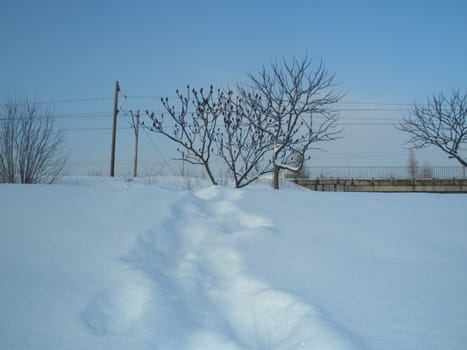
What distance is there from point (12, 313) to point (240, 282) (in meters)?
1.07

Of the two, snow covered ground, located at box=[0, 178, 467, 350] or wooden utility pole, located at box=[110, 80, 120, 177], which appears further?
wooden utility pole, located at box=[110, 80, 120, 177]

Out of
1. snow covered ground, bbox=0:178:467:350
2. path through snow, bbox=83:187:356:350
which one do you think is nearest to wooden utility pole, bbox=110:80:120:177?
snow covered ground, bbox=0:178:467:350

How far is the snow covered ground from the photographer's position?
1249 millimetres

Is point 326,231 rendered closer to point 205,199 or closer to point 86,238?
point 205,199

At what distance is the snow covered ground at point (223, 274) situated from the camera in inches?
49.2

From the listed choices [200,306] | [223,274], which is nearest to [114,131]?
[223,274]

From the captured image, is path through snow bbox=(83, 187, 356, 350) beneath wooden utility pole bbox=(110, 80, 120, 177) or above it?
beneath

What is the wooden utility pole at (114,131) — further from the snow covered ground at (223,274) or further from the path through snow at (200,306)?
the path through snow at (200,306)

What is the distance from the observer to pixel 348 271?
5.70ft

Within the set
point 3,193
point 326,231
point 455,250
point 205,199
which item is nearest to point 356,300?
point 326,231

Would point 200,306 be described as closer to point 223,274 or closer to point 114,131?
point 223,274

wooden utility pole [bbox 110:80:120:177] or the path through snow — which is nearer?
the path through snow

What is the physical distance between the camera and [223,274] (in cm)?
183

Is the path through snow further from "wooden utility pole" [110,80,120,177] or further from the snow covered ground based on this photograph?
"wooden utility pole" [110,80,120,177]
